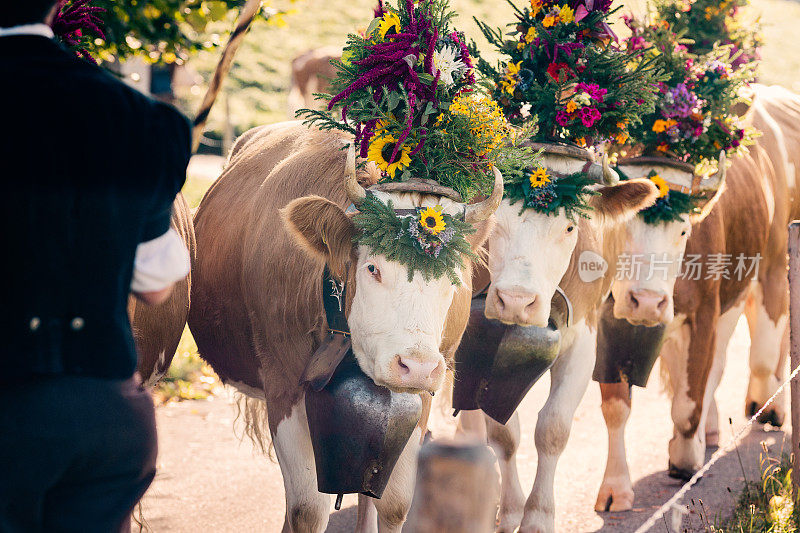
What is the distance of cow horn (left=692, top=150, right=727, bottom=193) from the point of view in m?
5.11

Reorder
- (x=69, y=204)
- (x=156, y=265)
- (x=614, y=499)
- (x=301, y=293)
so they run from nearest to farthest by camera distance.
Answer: (x=69, y=204) < (x=156, y=265) < (x=301, y=293) < (x=614, y=499)

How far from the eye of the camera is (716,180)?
517 centimetres

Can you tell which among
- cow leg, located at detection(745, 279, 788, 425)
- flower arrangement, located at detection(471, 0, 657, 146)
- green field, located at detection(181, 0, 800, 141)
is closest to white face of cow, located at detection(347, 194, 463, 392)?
flower arrangement, located at detection(471, 0, 657, 146)

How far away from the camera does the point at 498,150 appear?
3.54 metres

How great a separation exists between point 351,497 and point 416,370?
8.63ft

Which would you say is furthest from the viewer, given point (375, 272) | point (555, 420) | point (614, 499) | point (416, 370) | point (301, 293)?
point (614, 499)

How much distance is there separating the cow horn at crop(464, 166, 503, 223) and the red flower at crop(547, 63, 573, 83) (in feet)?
3.93

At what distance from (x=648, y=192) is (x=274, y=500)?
268 centimetres

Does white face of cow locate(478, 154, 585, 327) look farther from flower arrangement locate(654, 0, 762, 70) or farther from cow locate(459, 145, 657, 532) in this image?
flower arrangement locate(654, 0, 762, 70)

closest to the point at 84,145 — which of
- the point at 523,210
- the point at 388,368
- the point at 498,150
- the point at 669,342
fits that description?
the point at 388,368

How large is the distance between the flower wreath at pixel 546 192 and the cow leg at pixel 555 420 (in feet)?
2.68

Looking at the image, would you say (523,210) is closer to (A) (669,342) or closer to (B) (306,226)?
(B) (306,226)

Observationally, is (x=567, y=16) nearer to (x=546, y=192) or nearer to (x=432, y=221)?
(x=546, y=192)

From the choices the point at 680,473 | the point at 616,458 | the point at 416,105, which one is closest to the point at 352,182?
the point at 416,105
